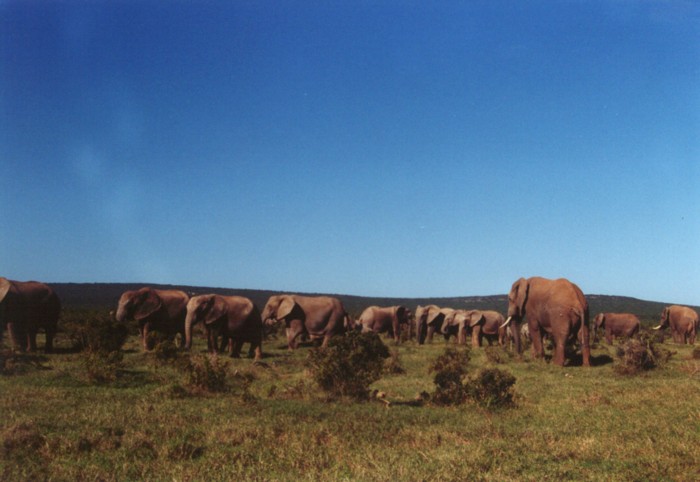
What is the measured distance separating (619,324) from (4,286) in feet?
126

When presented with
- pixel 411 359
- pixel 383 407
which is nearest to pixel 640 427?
pixel 383 407

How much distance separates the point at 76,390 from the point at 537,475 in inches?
362

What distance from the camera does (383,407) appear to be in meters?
10.4

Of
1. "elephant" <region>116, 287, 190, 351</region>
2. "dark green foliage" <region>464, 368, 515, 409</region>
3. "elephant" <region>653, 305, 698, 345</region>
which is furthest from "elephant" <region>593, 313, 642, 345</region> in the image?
"dark green foliage" <region>464, 368, 515, 409</region>

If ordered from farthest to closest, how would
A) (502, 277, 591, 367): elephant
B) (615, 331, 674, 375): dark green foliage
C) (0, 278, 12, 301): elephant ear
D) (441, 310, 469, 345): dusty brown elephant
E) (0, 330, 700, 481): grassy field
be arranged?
(441, 310, 469, 345): dusty brown elephant, (502, 277, 591, 367): elephant, (0, 278, 12, 301): elephant ear, (615, 331, 674, 375): dark green foliage, (0, 330, 700, 481): grassy field

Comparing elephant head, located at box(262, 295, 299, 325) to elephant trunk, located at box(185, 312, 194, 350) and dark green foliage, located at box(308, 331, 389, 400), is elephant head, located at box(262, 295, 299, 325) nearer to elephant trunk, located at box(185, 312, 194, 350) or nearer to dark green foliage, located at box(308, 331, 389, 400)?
elephant trunk, located at box(185, 312, 194, 350)

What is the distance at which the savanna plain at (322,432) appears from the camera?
6223 mm

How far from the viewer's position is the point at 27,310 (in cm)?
1875

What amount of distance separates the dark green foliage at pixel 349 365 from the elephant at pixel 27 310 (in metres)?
11.7

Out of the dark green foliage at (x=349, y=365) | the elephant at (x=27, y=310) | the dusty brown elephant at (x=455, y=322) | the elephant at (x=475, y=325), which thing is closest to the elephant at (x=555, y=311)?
the dark green foliage at (x=349, y=365)

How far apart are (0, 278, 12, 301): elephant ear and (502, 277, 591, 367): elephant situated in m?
18.0

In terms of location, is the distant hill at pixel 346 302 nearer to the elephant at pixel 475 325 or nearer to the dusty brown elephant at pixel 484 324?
the elephant at pixel 475 325

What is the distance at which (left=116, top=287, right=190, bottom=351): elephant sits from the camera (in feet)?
67.5

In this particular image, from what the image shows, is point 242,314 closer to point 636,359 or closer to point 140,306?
point 140,306
